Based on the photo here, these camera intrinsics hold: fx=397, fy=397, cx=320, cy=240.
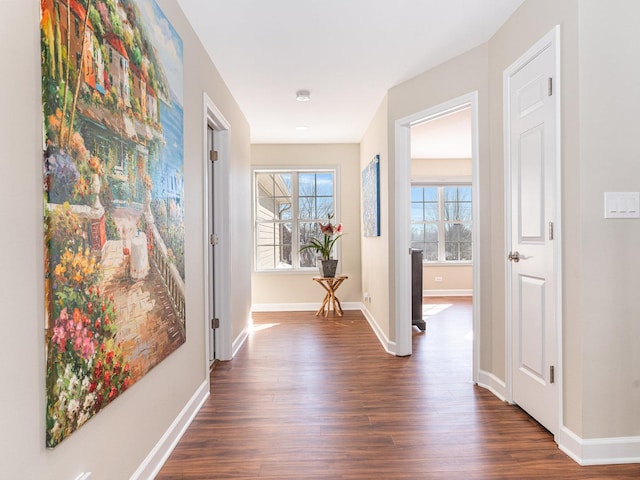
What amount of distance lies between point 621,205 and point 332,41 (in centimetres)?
200

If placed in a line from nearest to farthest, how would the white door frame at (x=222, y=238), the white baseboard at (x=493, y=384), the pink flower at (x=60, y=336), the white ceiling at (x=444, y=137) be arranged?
the pink flower at (x=60, y=336) < the white baseboard at (x=493, y=384) < the white door frame at (x=222, y=238) < the white ceiling at (x=444, y=137)

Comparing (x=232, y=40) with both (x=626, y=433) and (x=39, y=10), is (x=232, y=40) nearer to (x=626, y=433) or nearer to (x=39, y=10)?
(x=39, y=10)

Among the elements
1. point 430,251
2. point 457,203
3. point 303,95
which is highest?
point 303,95

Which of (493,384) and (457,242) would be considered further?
(457,242)

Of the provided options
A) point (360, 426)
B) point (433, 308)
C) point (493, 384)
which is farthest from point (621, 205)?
point (433, 308)

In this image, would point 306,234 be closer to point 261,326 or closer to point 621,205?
point 261,326

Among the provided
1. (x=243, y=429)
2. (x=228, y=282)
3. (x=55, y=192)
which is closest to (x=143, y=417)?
(x=243, y=429)

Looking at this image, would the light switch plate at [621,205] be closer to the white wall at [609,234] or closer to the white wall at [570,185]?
the white wall at [609,234]

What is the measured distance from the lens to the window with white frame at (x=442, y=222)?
7.30m

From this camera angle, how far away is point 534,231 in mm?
2244

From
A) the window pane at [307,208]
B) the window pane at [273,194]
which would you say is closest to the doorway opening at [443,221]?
the window pane at [307,208]

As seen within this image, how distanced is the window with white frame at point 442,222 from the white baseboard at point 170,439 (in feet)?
18.0

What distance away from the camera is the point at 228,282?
3549mm

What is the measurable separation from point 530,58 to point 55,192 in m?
2.40
